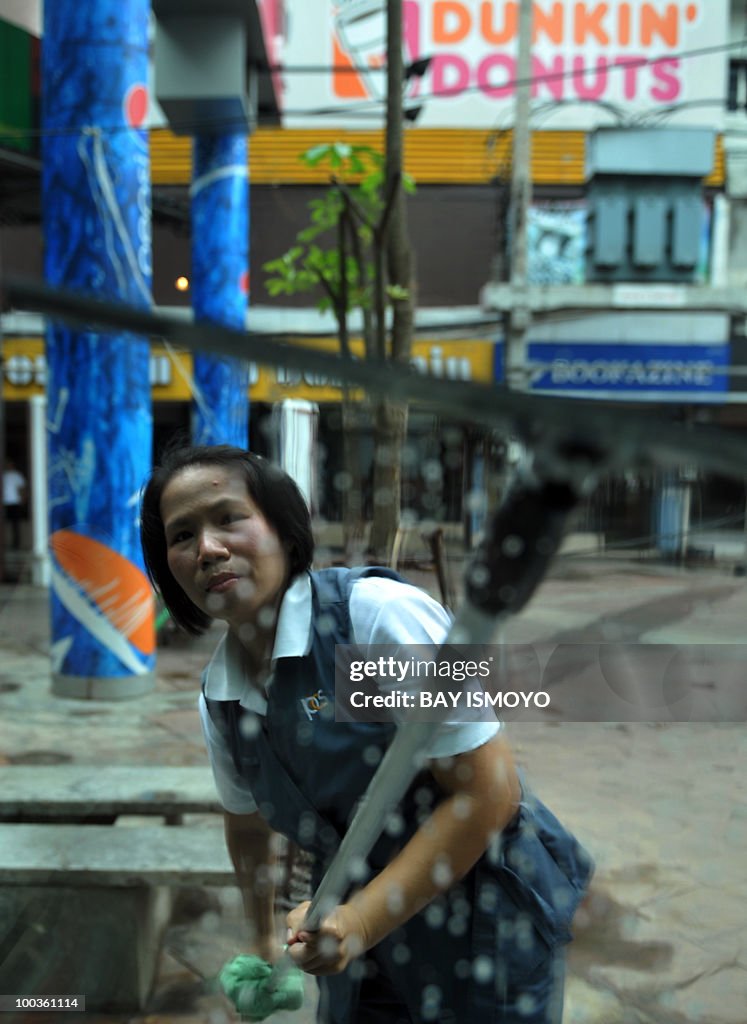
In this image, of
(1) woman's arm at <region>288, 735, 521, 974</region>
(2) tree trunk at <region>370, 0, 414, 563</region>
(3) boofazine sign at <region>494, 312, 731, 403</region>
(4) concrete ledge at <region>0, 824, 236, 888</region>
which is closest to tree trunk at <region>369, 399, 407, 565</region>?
(1) woman's arm at <region>288, 735, 521, 974</region>

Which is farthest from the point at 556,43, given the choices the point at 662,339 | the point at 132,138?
the point at 132,138

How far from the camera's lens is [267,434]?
816mm

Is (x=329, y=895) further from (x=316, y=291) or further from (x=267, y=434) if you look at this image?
(x=316, y=291)

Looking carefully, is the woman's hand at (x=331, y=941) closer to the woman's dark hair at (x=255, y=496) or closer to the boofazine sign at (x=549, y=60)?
the woman's dark hair at (x=255, y=496)

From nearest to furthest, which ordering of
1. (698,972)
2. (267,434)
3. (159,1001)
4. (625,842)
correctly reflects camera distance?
(267,434) < (698,972) < (625,842) < (159,1001)

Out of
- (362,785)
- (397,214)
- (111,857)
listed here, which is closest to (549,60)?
(397,214)

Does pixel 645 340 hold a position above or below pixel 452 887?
above

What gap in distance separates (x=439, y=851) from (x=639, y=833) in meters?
0.65

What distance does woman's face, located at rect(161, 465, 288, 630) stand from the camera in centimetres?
80

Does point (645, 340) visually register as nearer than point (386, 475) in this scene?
No

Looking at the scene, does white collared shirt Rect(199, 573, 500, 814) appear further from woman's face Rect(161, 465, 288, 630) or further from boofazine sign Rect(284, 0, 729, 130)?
boofazine sign Rect(284, 0, 729, 130)

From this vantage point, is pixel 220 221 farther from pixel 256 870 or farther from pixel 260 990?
pixel 260 990

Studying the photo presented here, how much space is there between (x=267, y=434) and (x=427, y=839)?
37cm

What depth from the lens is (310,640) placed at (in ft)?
2.71
